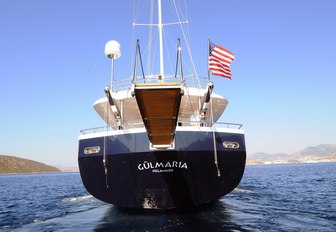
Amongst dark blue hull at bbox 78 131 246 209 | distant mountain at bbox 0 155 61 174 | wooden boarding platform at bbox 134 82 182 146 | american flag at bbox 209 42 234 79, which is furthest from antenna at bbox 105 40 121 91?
distant mountain at bbox 0 155 61 174

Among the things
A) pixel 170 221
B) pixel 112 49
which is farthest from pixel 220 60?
pixel 170 221

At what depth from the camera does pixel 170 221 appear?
12.0m

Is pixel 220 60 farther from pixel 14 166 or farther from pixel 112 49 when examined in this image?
pixel 14 166

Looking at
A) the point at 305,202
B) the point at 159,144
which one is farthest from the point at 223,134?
the point at 305,202

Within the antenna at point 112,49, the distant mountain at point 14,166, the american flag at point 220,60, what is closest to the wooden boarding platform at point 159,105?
the american flag at point 220,60

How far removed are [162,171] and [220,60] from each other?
6.06 m

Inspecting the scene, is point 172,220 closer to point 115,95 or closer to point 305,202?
point 115,95

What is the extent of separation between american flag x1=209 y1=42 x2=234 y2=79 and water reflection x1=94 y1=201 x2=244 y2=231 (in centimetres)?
639

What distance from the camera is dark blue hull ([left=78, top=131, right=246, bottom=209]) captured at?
12.7m

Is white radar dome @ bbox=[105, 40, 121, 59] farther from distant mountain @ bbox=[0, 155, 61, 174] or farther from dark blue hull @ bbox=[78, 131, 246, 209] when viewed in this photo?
distant mountain @ bbox=[0, 155, 61, 174]

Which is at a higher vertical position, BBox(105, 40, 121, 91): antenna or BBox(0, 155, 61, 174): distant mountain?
BBox(105, 40, 121, 91): antenna

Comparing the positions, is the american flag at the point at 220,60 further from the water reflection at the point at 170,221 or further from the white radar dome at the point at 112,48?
the water reflection at the point at 170,221

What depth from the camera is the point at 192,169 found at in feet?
42.2

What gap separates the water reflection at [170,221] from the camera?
36.1 ft
